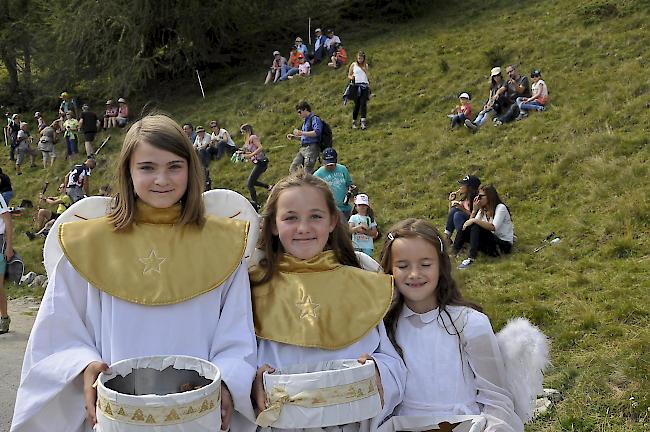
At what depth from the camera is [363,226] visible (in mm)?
8195

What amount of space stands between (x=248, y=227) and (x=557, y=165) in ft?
27.8

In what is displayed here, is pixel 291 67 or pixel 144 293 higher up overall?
pixel 291 67

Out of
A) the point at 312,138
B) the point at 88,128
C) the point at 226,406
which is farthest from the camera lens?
the point at 88,128

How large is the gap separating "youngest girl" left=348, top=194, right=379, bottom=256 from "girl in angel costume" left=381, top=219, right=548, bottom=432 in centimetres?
477

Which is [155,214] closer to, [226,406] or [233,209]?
[233,209]

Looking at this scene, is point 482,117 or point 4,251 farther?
point 482,117

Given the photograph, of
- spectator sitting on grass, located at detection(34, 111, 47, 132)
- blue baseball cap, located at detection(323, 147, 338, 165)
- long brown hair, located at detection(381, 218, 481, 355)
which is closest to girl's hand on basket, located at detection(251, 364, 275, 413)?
long brown hair, located at detection(381, 218, 481, 355)

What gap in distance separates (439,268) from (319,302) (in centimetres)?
62

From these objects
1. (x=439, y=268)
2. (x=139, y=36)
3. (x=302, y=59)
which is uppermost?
(x=139, y=36)

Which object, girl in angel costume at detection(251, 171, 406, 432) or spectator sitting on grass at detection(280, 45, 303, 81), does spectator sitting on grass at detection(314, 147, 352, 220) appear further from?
spectator sitting on grass at detection(280, 45, 303, 81)

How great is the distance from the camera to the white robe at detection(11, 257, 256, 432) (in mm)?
2438

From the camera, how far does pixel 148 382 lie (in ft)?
7.43

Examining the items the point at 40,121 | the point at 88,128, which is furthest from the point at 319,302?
the point at 40,121

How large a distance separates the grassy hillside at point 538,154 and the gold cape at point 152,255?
67 cm
